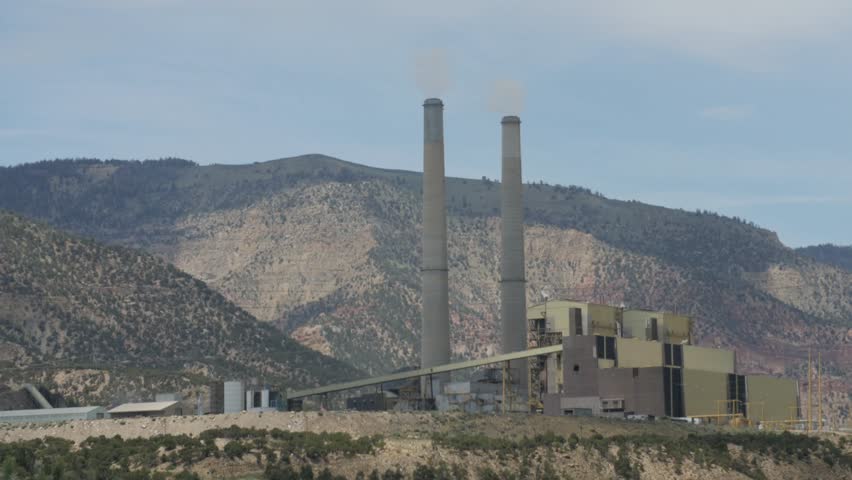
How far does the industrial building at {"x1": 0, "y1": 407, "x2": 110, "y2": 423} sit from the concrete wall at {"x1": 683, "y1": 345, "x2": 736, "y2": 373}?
46098mm

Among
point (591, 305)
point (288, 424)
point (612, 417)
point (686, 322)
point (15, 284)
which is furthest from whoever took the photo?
point (15, 284)

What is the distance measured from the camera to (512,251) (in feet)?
418

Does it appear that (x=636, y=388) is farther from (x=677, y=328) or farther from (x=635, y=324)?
(x=677, y=328)

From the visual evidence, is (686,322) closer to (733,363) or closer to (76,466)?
(733,363)

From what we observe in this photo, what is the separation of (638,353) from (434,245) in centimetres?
1834

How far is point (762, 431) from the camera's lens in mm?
117500

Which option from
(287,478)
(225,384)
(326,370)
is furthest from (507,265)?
(326,370)

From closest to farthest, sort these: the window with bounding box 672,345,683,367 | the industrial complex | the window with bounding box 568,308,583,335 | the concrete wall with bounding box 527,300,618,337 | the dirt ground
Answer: the dirt ground < the industrial complex < the window with bounding box 568,308,583,335 < the concrete wall with bounding box 527,300,618,337 < the window with bounding box 672,345,683,367

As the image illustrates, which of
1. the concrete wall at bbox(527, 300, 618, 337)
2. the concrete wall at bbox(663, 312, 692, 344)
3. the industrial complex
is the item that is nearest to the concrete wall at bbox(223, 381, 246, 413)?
the industrial complex

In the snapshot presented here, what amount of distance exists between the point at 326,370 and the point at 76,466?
3792 inches

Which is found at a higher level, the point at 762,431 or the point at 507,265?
the point at 507,265

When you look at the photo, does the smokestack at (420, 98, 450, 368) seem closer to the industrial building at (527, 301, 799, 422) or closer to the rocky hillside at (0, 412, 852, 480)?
the industrial building at (527, 301, 799, 422)

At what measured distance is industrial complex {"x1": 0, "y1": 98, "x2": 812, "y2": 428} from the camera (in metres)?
115

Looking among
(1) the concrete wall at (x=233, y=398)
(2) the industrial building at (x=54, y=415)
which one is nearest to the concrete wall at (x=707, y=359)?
(1) the concrete wall at (x=233, y=398)
